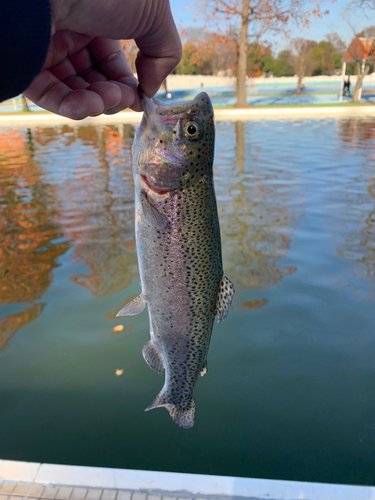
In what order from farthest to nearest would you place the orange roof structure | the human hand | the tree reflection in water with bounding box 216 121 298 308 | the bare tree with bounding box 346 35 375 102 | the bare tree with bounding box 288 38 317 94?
the bare tree with bounding box 288 38 317 94 < the orange roof structure < the bare tree with bounding box 346 35 375 102 < the tree reflection in water with bounding box 216 121 298 308 < the human hand

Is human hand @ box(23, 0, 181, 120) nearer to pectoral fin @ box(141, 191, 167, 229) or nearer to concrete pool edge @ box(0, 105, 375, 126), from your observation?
pectoral fin @ box(141, 191, 167, 229)

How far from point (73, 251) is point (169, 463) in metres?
4.33

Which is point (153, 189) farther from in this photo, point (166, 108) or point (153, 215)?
point (166, 108)

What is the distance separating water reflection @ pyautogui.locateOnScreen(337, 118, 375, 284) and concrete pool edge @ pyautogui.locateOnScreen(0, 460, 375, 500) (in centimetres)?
374

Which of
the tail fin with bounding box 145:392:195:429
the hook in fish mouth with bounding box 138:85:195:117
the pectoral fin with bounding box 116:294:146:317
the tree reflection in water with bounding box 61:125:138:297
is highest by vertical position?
the hook in fish mouth with bounding box 138:85:195:117

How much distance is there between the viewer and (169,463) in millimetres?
3162

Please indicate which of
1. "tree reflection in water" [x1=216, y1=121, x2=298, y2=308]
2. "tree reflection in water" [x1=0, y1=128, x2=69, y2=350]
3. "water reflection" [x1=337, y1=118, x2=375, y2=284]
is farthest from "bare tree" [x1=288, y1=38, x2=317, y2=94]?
"tree reflection in water" [x1=0, y1=128, x2=69, y2=350]

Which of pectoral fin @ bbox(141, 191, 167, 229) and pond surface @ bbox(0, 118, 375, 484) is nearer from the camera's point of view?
pectoral fin @ bbox(141, 191, 167, 229)

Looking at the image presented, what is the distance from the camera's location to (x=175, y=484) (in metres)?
2.51

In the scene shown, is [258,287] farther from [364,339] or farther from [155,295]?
[155,295]

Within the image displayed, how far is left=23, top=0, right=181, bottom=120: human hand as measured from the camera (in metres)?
1.62

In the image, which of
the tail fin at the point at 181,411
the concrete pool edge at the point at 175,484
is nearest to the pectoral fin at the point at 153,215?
the tail fin at the point at 181,411

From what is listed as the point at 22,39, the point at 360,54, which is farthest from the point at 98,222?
the point at 360,54

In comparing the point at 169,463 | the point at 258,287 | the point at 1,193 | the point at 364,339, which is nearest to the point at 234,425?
the point at 169,463
